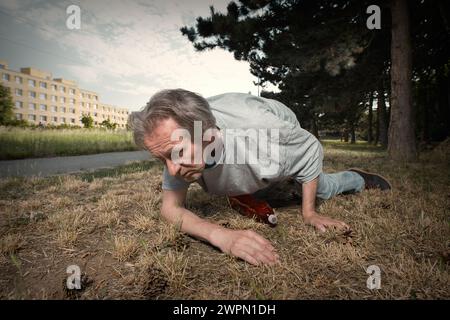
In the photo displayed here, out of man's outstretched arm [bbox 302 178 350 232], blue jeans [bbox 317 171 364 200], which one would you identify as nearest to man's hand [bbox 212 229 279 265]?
man's outstretched arm [bbox 302 178 350 232]

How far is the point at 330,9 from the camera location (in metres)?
7.66

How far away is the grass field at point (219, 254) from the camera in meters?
1.34

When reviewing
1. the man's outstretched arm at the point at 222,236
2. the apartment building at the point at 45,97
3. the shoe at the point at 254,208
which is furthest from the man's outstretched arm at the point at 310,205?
the apartment building at the point at 45,97

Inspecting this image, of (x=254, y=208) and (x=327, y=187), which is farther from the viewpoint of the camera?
(x=327, y=187)

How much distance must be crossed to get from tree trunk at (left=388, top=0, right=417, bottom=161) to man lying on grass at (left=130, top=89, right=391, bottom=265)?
20.6 feet

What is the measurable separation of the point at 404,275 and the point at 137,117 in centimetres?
175

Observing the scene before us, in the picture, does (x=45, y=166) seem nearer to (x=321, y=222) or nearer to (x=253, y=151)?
(x=253, y=151)

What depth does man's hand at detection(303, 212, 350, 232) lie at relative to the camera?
2.04m

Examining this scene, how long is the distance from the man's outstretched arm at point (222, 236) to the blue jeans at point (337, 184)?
138cm

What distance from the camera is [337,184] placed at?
306 cm

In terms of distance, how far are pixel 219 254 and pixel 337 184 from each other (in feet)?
6.08

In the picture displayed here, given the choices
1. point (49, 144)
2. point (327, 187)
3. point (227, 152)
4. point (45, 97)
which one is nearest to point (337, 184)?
point (327, 187)
